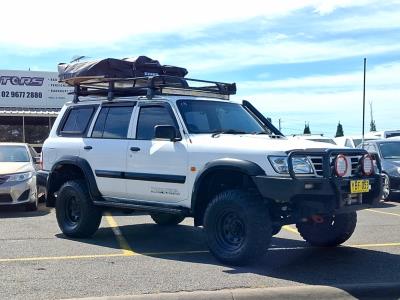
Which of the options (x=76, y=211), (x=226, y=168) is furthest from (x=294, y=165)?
(x=76, y=211)

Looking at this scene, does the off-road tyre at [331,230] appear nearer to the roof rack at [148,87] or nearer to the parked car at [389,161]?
the roof rack at [148,87]

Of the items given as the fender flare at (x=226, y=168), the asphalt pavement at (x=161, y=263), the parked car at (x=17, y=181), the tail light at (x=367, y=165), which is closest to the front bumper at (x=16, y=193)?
the parked car at (x=17, y=181)

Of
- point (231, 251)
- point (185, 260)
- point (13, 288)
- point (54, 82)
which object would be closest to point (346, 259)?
point (231, 251)

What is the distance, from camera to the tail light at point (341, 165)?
6.63 meters

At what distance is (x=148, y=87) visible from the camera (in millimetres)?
8266

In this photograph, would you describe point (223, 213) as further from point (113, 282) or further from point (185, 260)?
Answer: point (113, 282)

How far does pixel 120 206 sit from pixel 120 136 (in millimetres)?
1001

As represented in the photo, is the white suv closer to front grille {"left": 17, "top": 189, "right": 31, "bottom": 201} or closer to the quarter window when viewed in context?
the quarter window

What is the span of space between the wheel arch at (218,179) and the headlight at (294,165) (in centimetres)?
17

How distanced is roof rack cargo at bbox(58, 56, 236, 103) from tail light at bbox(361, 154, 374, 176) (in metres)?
2.64

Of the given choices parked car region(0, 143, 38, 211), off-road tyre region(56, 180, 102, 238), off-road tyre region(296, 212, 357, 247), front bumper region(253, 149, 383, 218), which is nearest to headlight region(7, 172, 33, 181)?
parked car region(0, 143, 38, 211)

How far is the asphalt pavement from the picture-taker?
604 cm

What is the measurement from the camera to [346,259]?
24.4ft

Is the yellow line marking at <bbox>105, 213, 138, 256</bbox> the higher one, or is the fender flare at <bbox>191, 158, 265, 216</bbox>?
the fender flare at <bbox>191, 158, 265, 216</bbox>
